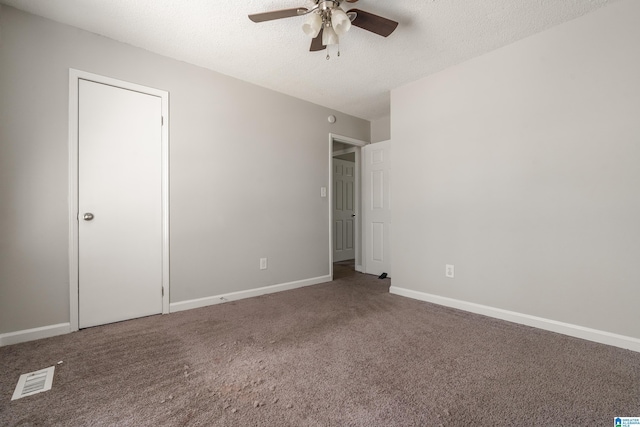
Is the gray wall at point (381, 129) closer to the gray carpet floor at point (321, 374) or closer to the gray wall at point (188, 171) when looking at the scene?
the gray wall at point (188, 171)

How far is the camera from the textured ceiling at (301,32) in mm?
2023

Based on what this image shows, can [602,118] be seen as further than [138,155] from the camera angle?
No

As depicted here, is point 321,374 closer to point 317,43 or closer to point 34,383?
point 34,383

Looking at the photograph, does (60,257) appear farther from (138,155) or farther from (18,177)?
(138,155)

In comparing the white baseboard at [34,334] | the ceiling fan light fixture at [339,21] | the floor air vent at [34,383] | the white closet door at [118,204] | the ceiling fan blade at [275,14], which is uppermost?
the ceiling fan blade at [275,14]

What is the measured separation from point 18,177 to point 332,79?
280 cm

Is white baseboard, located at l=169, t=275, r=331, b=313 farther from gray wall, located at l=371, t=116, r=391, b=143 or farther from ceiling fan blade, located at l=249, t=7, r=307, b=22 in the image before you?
ceiling fan blade, located at l=249, t=7, r=307, b=22

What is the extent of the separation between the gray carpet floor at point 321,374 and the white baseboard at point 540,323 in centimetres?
8

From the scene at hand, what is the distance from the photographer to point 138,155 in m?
2.55

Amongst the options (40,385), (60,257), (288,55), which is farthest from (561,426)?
(60,257)

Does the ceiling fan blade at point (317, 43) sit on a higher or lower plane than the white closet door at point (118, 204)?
higher

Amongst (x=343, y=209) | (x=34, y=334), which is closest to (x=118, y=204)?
(x=34, y=334)

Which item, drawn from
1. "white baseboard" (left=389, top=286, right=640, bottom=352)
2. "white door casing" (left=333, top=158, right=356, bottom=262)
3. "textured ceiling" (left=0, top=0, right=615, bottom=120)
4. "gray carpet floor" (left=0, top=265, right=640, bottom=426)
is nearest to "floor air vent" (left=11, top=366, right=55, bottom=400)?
"gray carpet floor" (left=0, top=265, right=640, bottom=426)

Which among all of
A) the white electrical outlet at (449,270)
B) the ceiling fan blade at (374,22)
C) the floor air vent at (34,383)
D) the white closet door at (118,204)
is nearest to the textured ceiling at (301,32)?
the ceiling fan blade at (374,22)
